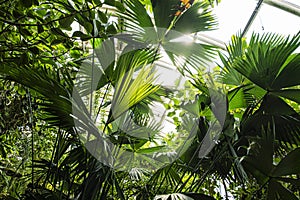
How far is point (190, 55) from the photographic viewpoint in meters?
1.80

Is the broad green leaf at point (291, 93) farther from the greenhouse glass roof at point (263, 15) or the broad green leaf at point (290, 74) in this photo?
the greenhouse glass roof at point (263, 15)

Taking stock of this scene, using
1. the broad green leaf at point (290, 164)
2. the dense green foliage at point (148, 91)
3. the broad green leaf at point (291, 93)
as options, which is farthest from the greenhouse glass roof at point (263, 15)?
the broad green leaf at point (290, 164)

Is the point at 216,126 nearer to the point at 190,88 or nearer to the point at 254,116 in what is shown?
the point at 254,116

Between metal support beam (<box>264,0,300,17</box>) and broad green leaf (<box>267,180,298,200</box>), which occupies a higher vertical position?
metal support beam (<box>264,0,300,17</box>)

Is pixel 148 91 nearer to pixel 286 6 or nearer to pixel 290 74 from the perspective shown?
pixel 290 74

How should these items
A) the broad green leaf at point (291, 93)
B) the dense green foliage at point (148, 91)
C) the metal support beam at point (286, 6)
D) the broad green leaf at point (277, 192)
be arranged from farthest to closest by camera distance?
the metal support beam at point (286, 6) → the broad green leaf at point (291, 93) → the broad green leaf at point (277, 192) → the dense green foliage at point (148, 91)

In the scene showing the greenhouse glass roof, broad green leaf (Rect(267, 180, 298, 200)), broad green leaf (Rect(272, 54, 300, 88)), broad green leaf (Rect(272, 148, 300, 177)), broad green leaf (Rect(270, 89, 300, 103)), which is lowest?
broad green leaf (Rect(267, 180, 298, 200))

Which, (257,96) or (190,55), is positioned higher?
(190,55)

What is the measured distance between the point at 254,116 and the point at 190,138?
395 millimetres

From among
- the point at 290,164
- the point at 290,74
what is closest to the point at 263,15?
the point at 290,74

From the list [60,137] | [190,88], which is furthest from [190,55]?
[190,88]

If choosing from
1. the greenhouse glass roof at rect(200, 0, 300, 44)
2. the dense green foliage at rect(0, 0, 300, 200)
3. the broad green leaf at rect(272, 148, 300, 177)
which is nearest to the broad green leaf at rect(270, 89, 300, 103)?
the dense green foliage at rect(0, 0, 300, 200)

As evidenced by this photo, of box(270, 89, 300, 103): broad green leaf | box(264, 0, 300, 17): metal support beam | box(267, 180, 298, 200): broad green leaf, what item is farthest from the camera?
box(264, 0, 300, 17): metal support beam

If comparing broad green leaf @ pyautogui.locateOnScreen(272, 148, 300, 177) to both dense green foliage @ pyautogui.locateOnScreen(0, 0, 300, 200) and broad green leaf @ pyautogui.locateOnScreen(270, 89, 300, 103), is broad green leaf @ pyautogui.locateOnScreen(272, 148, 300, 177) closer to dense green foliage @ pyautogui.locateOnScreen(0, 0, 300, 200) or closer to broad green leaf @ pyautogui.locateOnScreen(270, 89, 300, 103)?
dense green foliage @ pyautogui.locateOnScreen(0, 0, 300, 200)
